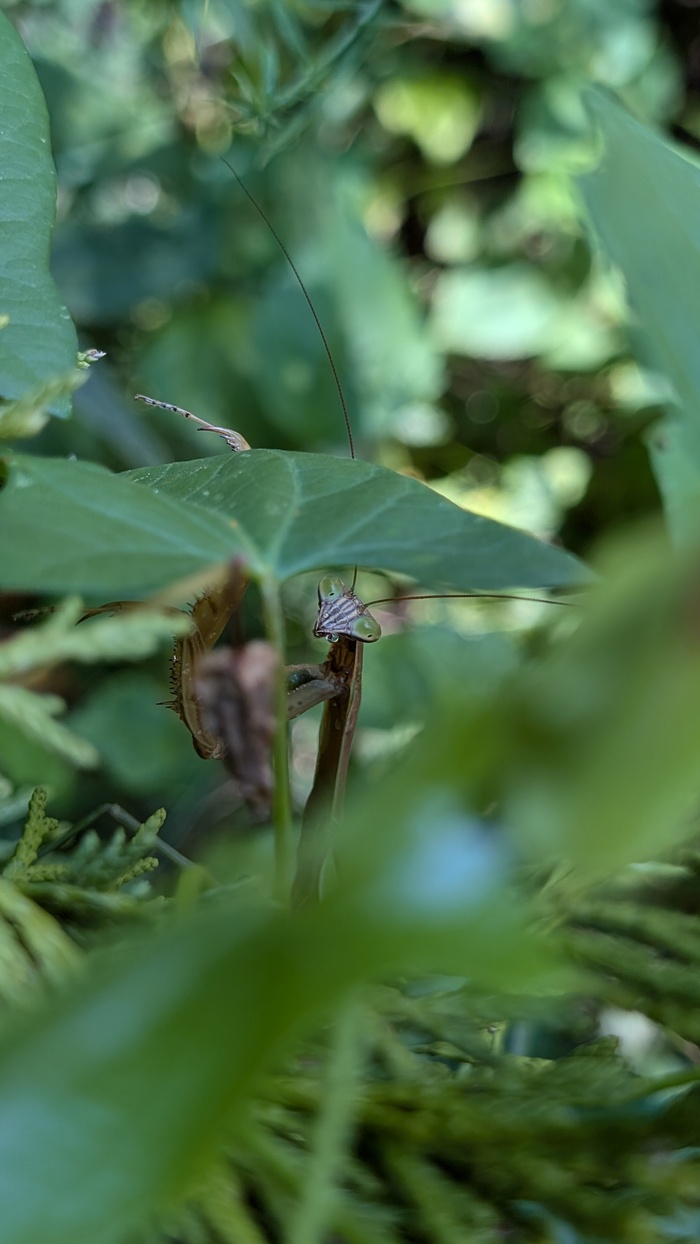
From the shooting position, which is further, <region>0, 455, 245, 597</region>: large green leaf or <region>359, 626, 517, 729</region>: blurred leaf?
<region>359, 626, 517, 729</region>: blurred leaf

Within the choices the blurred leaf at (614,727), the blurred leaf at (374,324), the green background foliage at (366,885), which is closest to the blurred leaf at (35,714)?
the green background foliage at (366,885)

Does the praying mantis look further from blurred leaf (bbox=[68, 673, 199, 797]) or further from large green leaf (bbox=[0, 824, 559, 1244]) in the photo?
blurred leaf (bbox=[68, 673, 199, 797])

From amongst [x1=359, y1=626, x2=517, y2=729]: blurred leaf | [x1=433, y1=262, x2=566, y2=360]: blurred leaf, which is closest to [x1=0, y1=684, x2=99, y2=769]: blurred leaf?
[x1=359, y1=626, x2=517, y2=729]: blurred leaf

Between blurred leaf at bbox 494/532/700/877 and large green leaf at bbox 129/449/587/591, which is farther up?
large green leaf at bbox 129/449/587/591

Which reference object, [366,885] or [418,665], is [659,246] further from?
[418,665]

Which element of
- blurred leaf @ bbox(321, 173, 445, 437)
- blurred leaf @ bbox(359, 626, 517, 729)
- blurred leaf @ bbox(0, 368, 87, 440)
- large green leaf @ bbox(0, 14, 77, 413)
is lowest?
blurred leaf @ bbox(0, 368, 87, 440)

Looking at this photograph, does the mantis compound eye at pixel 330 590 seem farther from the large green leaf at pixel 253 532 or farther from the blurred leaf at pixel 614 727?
the blurred leaf at pixel 614 727

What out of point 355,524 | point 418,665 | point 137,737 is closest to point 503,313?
point 418,665

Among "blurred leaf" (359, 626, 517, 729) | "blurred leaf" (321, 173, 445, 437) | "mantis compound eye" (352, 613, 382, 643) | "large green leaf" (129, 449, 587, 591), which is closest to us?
"large green leaf" (129, 449, 587, 591)
